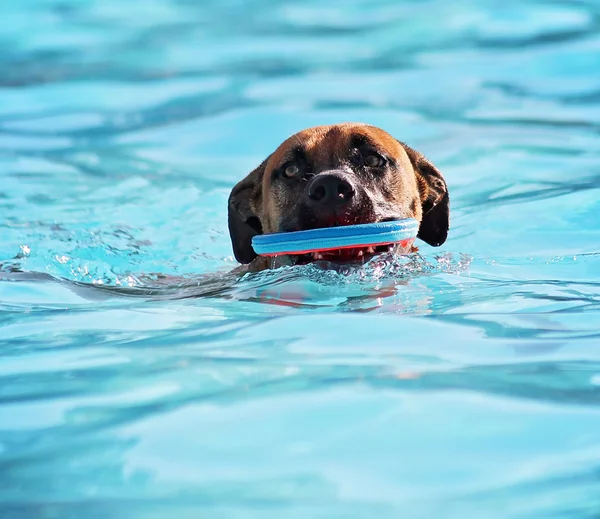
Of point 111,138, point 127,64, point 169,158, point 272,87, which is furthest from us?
point 127,64

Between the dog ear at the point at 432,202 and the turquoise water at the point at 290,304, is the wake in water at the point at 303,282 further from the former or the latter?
the dog ear at the point at 432,202

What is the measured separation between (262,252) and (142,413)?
5.19 ft

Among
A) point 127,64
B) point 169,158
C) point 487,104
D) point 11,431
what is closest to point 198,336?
point 11,431

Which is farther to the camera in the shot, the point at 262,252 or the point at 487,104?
the point at 487,104

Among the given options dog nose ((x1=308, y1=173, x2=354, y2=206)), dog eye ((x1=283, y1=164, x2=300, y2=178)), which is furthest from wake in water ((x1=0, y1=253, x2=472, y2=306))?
dog eye ((x1=283, y1=164, x2=300, y2=178))

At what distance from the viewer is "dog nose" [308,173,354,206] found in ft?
13.9

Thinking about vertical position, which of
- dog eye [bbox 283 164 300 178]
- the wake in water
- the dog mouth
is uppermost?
dog eye [bbox 283 164 300 178]

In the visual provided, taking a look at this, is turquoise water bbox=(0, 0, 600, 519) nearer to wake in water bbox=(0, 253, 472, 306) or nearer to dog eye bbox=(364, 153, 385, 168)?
wake in water bbox=(0, 253, 472, 306)

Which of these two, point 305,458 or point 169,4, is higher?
point 169,4

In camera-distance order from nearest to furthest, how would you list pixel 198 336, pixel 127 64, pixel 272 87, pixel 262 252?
pixel 198 336 < pixel 262 252 < pixel 272 87 < pixel 127 64

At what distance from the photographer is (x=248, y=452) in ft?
8.56

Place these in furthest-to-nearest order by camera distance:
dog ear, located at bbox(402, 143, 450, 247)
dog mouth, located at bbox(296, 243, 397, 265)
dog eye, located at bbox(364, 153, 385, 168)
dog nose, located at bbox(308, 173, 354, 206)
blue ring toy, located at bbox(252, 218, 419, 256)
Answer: dog ear, located at bbox(402, 143, 450, 247)
dog eye, located at bbox(364, 153, 385, 168)
dog mouth, located at bbox(296, 243, 397, 265)
dog nose, located at bbox(308, 173, 354, 206)
blue ring toy, located at bbox(252, 218, 419, 256)

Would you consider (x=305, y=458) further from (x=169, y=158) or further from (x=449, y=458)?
(x=169, y=158)

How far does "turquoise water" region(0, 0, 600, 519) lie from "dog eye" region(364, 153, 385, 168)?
1.87 ft
